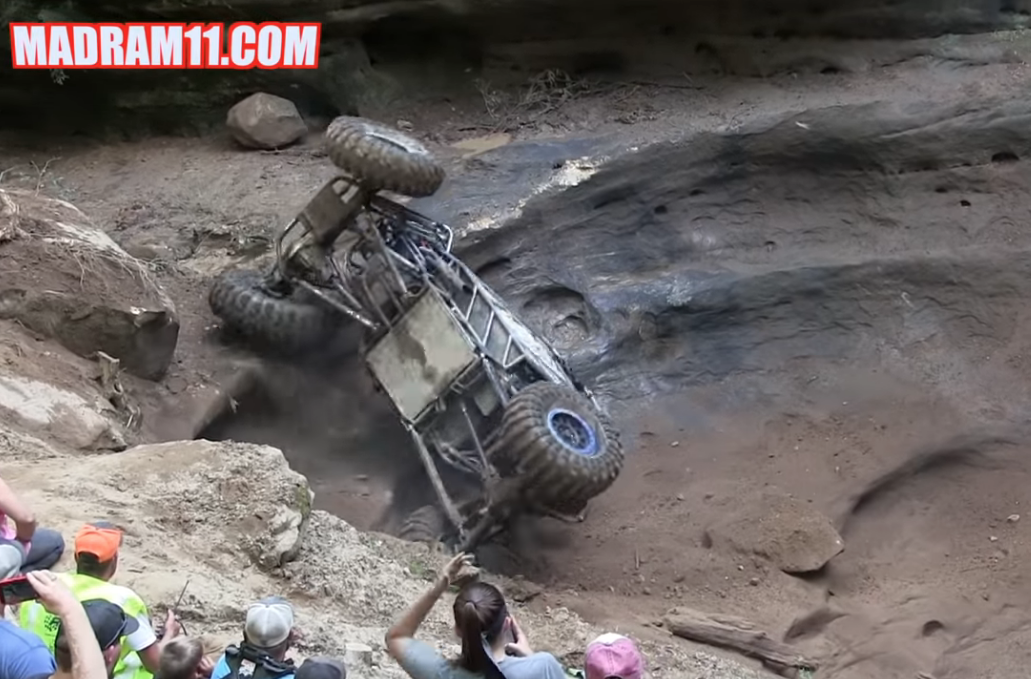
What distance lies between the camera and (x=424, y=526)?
8.09 m

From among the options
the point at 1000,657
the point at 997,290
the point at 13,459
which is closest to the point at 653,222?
the point at 997,290

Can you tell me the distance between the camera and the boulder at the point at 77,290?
751cm

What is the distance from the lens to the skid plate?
8102 millimetres

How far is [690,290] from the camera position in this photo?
34.0 ft

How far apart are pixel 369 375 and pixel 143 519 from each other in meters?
3.37

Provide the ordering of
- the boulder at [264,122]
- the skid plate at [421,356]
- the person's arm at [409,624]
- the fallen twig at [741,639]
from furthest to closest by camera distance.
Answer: the boulder at [264,122]
the skid plate at [421,356]
the fallen twig at [741,639]
the person's arm at [409,624]

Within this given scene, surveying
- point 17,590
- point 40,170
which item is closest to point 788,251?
point 40,170

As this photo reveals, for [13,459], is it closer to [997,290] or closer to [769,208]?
[769,208]

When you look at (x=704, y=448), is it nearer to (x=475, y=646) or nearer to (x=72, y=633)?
(x=475, y=646)

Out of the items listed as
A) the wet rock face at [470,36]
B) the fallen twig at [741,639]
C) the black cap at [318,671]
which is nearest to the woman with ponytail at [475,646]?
the black cap at [318,671]

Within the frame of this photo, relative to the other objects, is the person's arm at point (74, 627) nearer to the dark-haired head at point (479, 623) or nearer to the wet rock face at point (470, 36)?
the dark-haired head at point (479, 623)

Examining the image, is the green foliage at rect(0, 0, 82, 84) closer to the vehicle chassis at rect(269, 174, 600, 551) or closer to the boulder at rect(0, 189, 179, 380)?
the boulder at rect(0, 189, 179, 380)

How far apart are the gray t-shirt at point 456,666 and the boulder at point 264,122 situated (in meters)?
8.55

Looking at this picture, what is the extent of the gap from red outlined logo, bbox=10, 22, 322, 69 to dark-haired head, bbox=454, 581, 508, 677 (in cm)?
885
